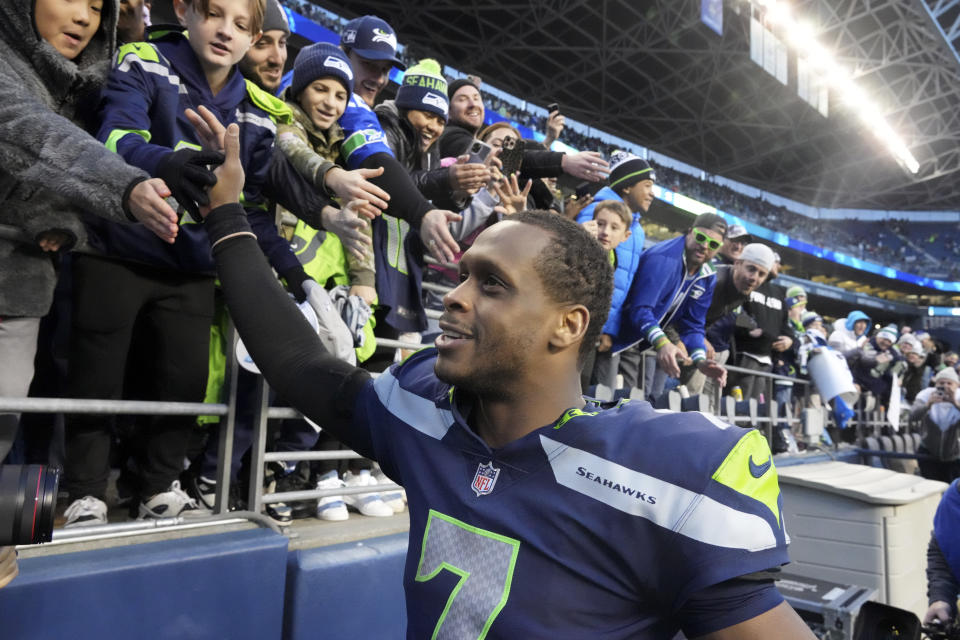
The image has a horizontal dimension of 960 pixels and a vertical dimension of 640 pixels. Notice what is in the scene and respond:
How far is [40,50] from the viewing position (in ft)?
5.13

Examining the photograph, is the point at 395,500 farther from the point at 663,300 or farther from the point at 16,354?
the point at 663,300

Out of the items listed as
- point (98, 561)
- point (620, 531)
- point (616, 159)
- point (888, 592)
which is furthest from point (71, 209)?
point (888, 592)

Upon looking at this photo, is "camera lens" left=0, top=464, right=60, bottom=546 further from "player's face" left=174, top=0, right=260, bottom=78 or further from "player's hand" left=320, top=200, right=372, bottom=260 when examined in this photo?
"player's face" left=174, top=0, right=260, bottom=78

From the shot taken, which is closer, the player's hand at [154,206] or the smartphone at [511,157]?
the player's hand at [154,206]

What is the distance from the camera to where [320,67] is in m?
2.42

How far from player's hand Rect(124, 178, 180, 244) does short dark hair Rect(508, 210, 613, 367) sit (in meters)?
0.68

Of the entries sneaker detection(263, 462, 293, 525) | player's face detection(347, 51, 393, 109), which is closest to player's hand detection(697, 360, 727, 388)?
player's face detection(347, 51, 393, 109)

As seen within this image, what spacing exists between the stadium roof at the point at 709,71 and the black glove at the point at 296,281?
18.8 meters

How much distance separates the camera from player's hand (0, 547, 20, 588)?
3.59 feet

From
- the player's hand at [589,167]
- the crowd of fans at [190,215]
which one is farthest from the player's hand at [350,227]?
the player's hand at [589,167]

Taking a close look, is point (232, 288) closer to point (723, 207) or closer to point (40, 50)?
point (40, 50)

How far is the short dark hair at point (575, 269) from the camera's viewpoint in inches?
46.6

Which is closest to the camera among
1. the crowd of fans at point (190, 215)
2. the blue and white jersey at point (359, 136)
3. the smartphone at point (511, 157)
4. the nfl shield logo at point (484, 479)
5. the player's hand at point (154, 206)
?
the nfl shield logo at point (484, 479)

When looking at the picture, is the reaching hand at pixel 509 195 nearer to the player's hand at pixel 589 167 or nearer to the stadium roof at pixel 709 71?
the player's hand at pixel 589 167
